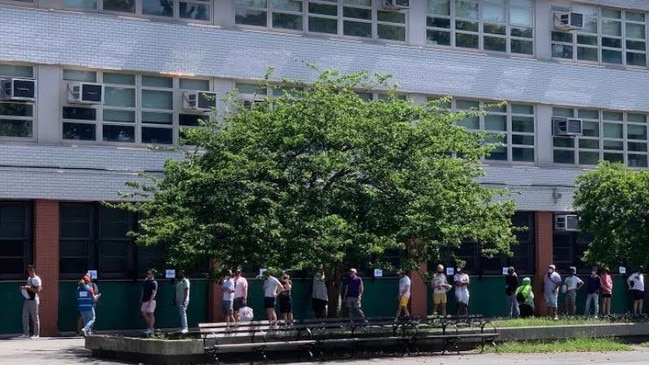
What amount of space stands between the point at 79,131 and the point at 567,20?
16943 millimetres

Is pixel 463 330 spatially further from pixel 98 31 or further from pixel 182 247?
pixel 98 31

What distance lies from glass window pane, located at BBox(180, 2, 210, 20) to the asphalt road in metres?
10.5

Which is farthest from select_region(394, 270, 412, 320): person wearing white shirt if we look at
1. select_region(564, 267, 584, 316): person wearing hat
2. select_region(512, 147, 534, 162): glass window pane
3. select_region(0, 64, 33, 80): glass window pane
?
select_region(0, 64, 33, 80): glass window pane

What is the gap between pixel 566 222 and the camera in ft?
135

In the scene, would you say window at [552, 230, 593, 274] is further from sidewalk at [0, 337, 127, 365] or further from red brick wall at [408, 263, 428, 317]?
sidewalk at [0, 337, 127, 365]

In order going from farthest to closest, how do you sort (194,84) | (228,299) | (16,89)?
(194,84), (228,299), (16,89)

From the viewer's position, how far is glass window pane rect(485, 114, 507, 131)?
40.3 metres

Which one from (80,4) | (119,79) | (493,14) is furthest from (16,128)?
(493,14)

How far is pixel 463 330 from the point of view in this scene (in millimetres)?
28875

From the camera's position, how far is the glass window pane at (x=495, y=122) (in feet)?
132

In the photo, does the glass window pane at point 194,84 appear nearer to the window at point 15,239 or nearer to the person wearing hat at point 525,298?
the window at point 15,239

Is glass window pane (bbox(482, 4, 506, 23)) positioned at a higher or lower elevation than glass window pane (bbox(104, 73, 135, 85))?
higher

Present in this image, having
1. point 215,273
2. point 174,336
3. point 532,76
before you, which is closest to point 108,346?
point 174,336

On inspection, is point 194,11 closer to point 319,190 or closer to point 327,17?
point 327,17
